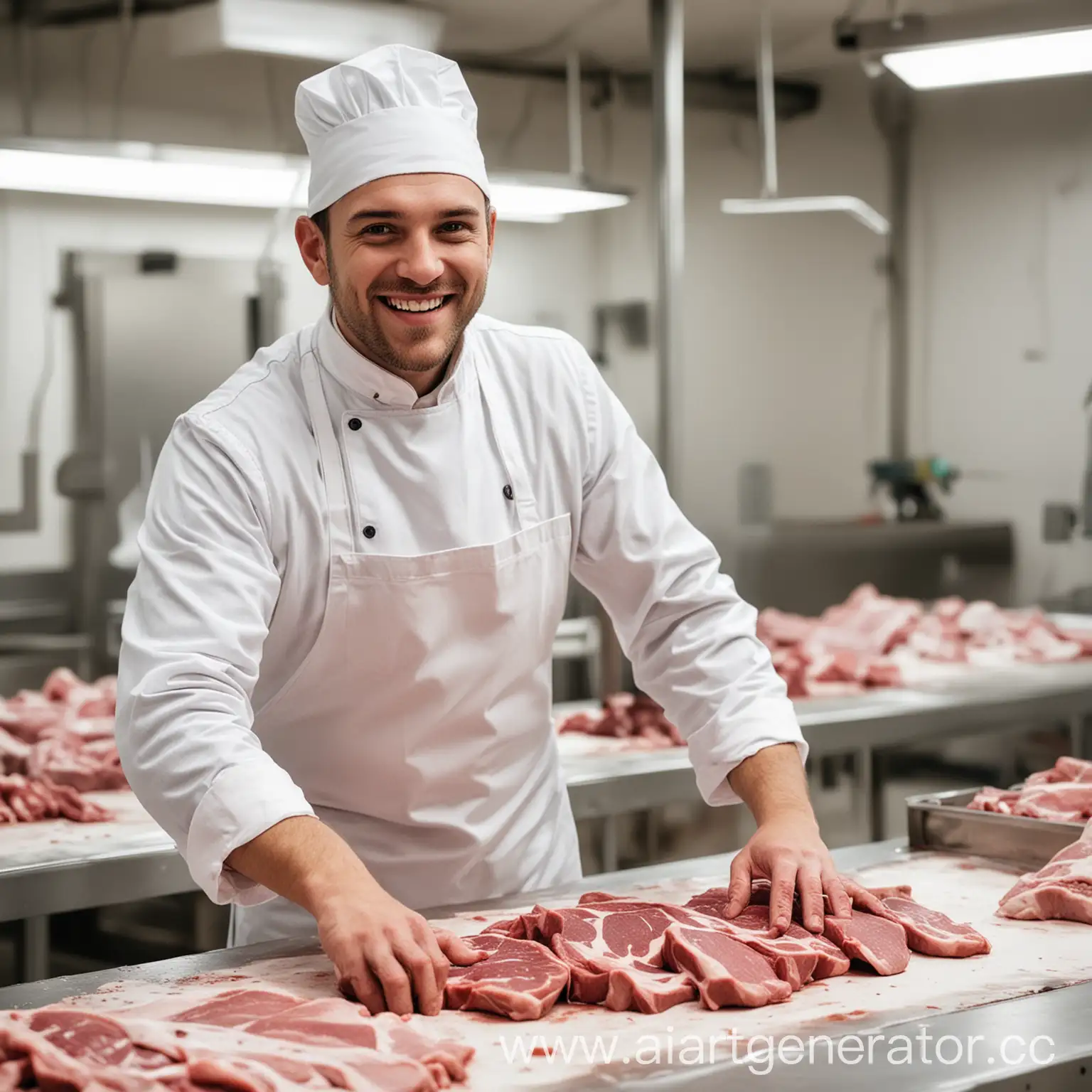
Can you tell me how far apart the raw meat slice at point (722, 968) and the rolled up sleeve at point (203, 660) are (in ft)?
1.49

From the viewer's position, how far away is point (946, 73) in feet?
13.3

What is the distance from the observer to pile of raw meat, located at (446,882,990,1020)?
163 cm

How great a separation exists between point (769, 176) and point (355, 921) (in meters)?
4.32

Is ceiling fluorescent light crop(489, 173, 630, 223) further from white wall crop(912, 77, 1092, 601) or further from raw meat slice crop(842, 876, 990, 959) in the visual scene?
raw meat slice crop(842, 876, 990, 959)

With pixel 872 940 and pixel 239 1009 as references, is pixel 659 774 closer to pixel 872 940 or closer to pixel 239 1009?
pixel 872 940

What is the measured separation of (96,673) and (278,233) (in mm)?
1403

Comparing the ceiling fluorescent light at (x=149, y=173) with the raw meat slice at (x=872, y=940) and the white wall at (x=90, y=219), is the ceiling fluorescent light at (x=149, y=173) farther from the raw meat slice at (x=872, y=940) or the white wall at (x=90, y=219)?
the raw meat slice at (x=872, y=940)

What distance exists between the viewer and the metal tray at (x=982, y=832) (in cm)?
221

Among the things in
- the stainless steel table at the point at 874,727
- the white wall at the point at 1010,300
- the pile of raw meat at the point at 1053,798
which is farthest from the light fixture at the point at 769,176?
the pile of raw meat at the point at 1053,798

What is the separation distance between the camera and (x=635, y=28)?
5094 millimetres

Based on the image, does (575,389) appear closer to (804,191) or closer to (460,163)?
(460,163)

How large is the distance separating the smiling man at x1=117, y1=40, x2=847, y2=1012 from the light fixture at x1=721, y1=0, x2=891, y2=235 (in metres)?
3.19

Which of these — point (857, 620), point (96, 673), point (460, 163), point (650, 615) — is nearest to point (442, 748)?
point (650, 615)

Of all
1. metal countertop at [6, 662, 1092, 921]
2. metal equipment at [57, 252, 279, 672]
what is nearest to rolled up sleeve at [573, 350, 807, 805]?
metal countertop at [6, 662, 1092, 921]
